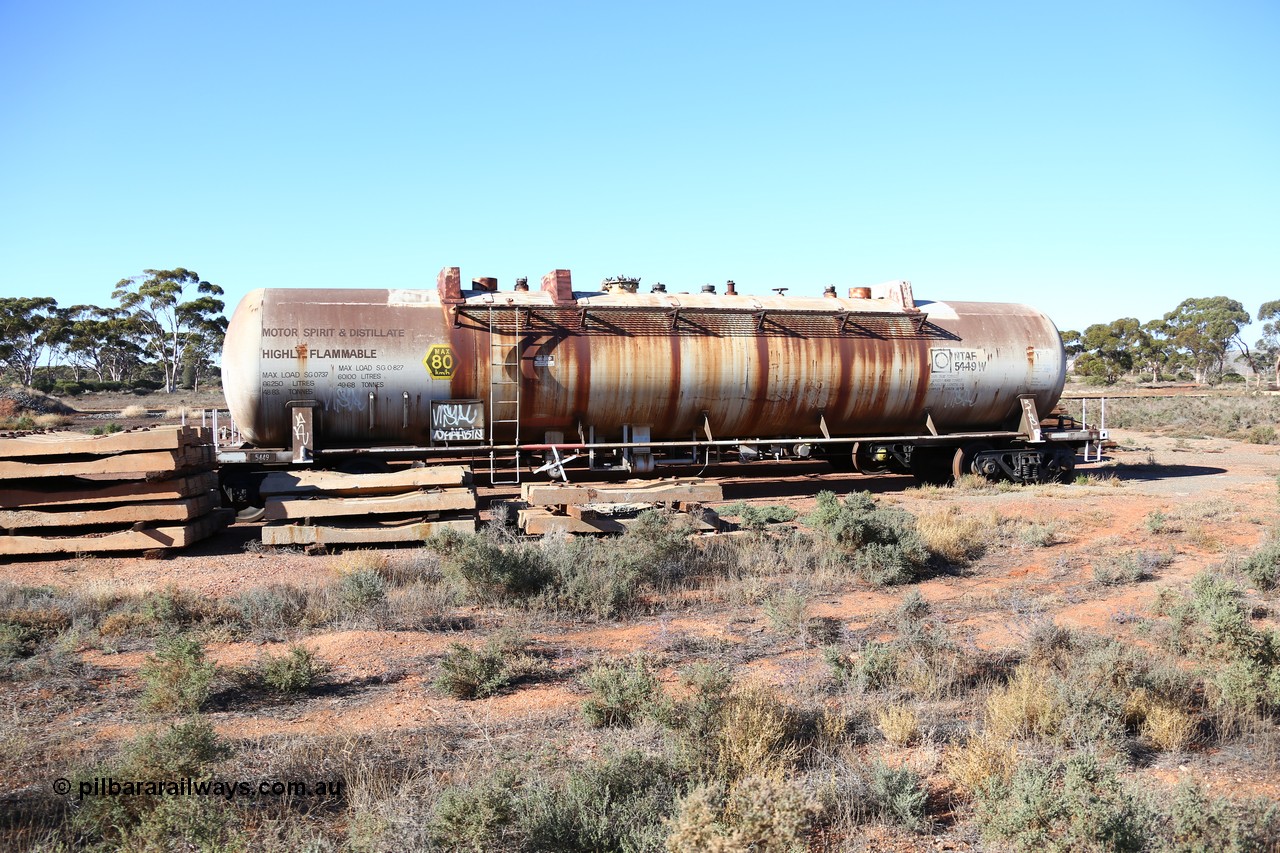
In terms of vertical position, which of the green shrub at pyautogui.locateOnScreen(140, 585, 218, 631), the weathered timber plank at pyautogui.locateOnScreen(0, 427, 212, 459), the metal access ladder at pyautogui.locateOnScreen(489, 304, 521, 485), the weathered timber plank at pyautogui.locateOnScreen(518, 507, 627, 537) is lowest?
the green shrub at pyautogui.locateOnScreen(140, 585, 218, 631)

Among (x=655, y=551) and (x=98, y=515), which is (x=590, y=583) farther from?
(x=98, y=515)

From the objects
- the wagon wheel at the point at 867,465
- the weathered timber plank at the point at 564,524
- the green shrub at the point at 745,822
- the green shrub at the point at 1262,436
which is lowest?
the green shrub at the point at 745,822

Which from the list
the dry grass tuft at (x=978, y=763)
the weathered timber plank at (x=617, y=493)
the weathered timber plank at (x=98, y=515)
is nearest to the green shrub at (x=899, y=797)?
the dry grass tuft at (x=978, y=763)

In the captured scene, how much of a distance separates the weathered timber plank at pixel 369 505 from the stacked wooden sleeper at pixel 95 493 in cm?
126

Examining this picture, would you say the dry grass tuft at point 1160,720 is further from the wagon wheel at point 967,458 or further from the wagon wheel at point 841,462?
the wagon wheel at point 841,462

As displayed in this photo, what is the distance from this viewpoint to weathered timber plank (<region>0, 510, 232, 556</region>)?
38.2 ft

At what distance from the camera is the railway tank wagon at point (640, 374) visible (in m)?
15.1

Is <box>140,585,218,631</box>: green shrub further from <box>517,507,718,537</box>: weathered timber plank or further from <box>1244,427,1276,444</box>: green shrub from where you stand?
<box>1244,427,1276,444</box>: green shrub

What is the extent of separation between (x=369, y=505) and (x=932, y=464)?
12923 millimetres

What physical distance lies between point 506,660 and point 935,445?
47.0 feet

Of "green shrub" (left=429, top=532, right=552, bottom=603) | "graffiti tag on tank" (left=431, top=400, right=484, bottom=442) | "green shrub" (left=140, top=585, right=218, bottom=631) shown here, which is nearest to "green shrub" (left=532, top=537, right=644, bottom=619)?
"green shrub" (left=429, top=532, right=552, bottom=603)

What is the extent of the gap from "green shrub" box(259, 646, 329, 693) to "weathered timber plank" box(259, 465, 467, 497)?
607 centimetres

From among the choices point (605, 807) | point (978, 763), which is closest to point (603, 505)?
point (978, 763)

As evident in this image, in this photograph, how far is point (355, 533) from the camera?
12.5 m
